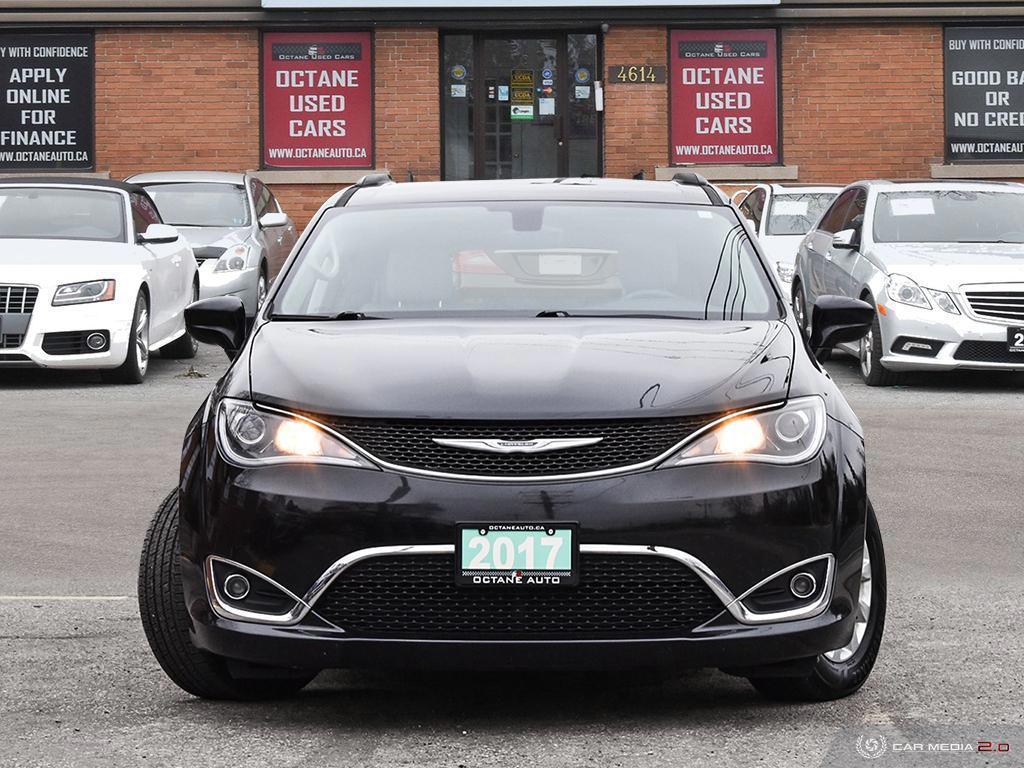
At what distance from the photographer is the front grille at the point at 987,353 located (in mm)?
13523

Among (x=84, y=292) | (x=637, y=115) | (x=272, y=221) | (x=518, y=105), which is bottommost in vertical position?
(x=84, y=292)

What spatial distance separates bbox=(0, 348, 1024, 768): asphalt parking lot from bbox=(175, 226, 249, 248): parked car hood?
936cm

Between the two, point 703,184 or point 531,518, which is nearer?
point 531,518

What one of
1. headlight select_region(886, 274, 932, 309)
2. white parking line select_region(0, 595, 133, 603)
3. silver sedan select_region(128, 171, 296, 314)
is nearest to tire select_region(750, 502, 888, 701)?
white parking line select_region(0, 595, 133, 603)

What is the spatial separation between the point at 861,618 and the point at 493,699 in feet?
3.35

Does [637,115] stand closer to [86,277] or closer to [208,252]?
[208,252]

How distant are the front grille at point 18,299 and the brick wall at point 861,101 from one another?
13755 millimetres

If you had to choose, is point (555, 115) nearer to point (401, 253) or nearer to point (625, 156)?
point (625, 156)

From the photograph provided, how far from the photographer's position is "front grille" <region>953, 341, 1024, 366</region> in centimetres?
1352

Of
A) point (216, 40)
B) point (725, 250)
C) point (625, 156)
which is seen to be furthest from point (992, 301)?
point (216, 40)

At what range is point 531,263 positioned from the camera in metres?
5.96

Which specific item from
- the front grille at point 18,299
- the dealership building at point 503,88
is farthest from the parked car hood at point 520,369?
the dealership building at point 503,88

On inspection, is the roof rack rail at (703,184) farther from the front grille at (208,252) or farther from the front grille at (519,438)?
the front grille at (208,252)

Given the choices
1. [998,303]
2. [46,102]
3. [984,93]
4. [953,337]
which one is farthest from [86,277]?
Answer: [984,93]
